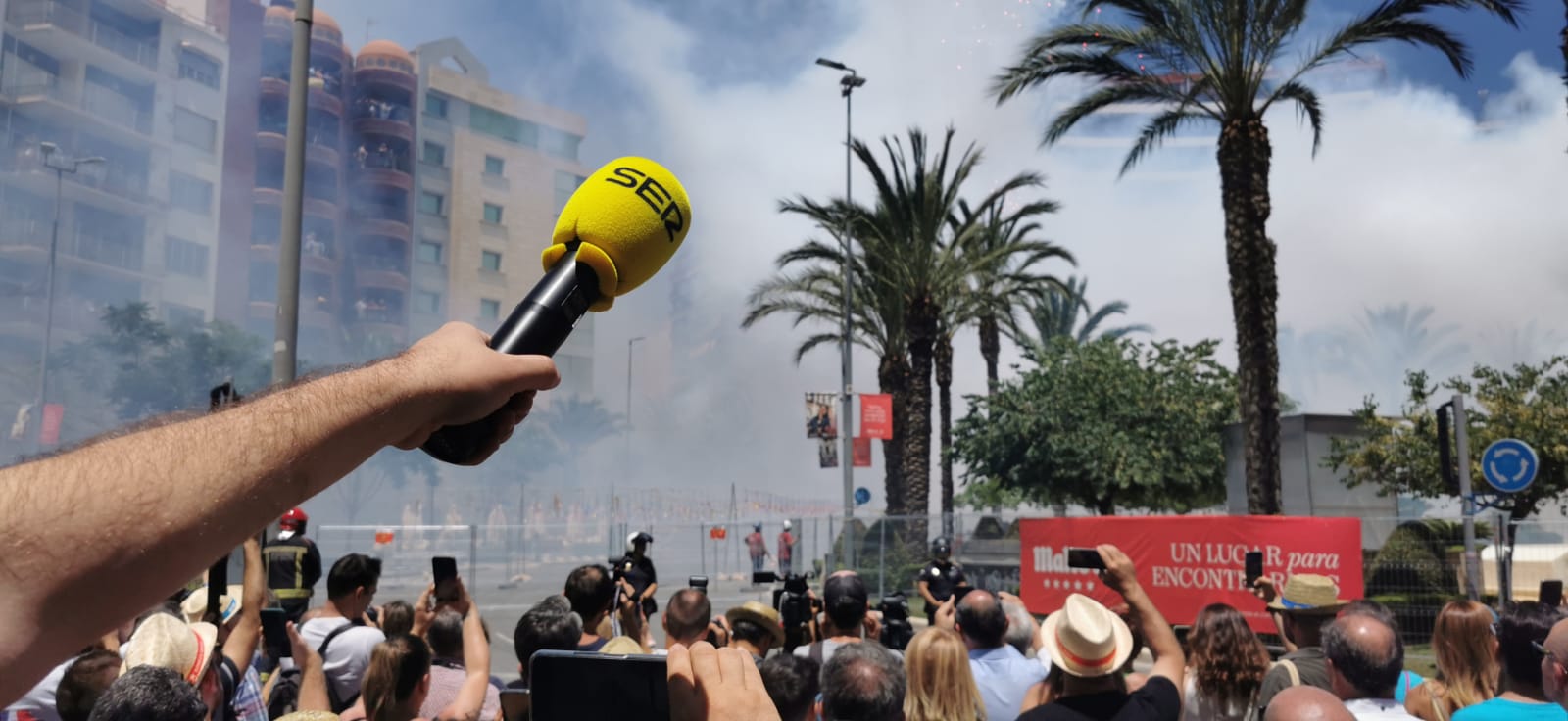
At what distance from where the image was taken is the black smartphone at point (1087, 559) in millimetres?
3614

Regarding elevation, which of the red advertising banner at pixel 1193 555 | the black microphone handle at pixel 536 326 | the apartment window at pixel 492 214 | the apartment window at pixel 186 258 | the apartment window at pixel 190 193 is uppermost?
the apartment window at pixel 492 214

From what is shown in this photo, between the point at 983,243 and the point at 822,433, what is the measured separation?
7422 mm

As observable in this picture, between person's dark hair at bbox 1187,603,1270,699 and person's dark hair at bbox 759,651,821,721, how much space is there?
6.32 ft

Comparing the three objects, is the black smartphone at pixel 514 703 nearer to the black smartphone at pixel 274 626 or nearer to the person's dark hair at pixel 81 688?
the person's dark hair at pixel 81 688

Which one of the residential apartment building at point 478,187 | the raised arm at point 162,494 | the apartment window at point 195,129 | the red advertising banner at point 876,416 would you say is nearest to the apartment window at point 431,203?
the residential apartment building at point 478,187

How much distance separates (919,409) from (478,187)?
5328 cm

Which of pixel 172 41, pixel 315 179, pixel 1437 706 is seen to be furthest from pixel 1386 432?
pixel 315 179

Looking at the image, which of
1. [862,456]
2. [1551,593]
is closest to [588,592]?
[1551,593]

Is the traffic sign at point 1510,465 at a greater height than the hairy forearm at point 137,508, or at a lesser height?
greater

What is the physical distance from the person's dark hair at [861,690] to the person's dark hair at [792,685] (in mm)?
175

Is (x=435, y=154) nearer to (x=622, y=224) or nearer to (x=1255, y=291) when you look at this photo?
(x=1255, y=291)

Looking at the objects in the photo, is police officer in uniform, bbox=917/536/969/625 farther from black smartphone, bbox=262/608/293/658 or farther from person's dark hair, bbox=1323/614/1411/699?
black smartphone, bbox=262/608/293/658

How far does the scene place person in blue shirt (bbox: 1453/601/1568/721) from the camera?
3.50 metres

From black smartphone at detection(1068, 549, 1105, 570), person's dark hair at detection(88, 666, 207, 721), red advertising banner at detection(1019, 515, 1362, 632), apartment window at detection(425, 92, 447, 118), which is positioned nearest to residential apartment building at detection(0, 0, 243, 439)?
apartment window at detection(425, 92, 447, 118)
